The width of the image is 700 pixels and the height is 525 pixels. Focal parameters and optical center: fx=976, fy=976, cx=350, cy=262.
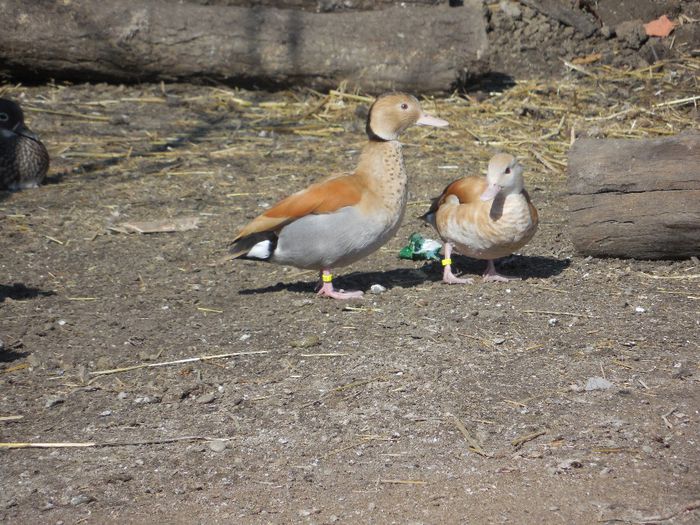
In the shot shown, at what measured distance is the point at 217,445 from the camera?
414 centimetres

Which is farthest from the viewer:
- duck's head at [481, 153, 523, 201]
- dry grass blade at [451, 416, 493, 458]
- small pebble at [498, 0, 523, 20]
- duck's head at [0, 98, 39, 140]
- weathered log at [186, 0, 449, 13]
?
small pebble at [498, 0, 523, 20]

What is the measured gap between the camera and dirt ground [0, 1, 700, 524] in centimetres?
371

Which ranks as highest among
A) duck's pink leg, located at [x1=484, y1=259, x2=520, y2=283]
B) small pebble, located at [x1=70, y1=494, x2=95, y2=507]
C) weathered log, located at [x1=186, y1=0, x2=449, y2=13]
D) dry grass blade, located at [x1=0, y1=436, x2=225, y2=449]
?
weathered log, located at [x1=186, y1=0, x2=449, y2=13]

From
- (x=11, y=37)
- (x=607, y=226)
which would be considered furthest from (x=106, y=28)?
(x=607, y=226)

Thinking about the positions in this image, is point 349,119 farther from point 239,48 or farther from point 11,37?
point 11,37

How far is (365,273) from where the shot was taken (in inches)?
249

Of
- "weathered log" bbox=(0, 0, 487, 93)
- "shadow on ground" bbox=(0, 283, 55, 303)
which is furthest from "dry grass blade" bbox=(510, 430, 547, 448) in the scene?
"weathered log" bbox=(0, 0, 487, 93)

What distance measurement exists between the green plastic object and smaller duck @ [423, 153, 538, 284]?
0.58 m

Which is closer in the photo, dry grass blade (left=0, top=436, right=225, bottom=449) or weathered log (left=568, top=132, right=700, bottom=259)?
dry grass blade (left=0, top=436, right=225, bottom=449)

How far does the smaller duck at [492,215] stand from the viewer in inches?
219

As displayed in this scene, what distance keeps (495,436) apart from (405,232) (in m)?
3.13

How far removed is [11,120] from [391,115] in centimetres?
389

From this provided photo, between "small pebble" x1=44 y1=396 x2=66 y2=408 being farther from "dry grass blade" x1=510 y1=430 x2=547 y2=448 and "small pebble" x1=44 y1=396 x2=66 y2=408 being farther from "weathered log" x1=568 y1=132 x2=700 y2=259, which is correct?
"weathered log" x1=568 y1=132 x2=700 y2=259

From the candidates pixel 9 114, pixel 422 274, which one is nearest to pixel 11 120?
pixel 9 114
